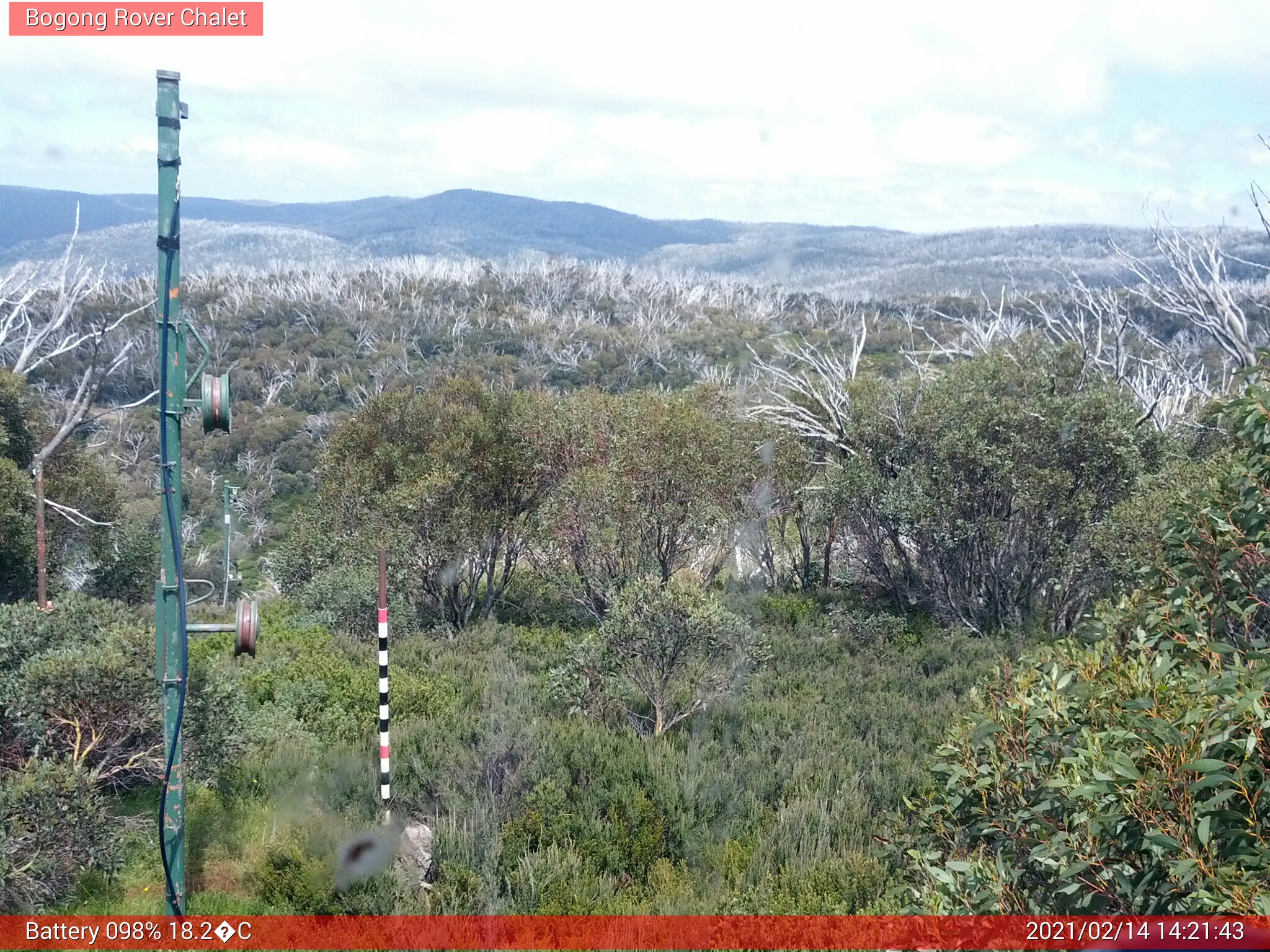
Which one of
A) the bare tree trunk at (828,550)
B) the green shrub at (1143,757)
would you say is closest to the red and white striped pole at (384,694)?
the green shrub at (1143,757)

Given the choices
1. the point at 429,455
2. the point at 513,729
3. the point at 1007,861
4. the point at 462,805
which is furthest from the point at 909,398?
the point at 1007,861

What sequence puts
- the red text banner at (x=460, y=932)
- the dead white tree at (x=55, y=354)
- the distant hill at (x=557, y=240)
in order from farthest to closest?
the distant hill at (x=557, y=240), the dead white tree at (x=55, y=354), the red text banner at (x=460, y=932)

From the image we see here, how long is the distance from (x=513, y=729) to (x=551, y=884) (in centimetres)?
243

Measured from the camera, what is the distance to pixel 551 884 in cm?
580

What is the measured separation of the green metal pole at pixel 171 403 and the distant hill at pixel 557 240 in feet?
0.95

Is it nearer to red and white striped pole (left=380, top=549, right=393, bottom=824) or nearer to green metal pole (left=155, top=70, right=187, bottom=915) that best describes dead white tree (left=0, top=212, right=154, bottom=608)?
red and white striped pole (left=380, top=549, right=393, bottom=824)

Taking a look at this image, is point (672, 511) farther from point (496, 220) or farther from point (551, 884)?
point (496, 220)

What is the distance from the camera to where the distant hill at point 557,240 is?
40688mm

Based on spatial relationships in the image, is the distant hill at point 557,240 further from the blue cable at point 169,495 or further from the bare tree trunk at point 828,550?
the bare tree trunk at point 828,550

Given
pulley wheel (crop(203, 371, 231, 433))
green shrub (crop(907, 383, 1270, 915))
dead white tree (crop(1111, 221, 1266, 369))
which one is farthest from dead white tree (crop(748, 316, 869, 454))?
pulley wheel (crop(203, 371, 231, 433))

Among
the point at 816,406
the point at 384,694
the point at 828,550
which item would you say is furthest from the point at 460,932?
the point at 816,406

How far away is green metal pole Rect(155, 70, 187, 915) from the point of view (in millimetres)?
4473

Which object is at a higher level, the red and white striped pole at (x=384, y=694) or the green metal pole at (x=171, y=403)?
the green metal pole at (x=171, y=403)

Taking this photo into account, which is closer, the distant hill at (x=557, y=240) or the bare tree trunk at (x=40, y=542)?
the bare tree trunk at (x=40, y=542)
